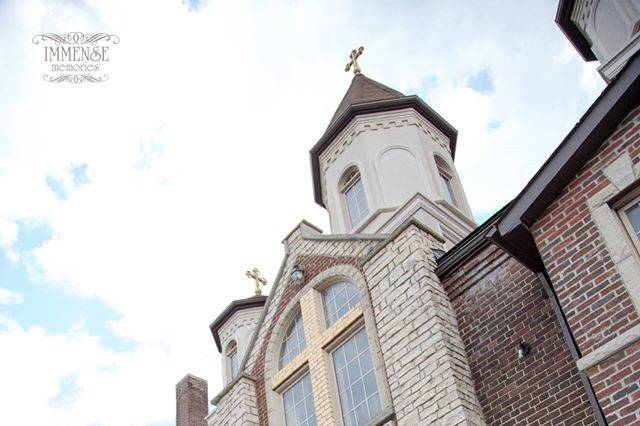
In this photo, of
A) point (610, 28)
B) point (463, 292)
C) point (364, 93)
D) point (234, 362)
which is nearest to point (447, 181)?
point (364, 93)

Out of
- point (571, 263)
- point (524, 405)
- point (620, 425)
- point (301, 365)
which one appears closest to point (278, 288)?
point (301, 365)

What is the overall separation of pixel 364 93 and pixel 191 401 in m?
11.3

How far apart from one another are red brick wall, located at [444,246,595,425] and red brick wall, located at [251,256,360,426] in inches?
118

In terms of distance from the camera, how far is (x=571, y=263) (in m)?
8.72

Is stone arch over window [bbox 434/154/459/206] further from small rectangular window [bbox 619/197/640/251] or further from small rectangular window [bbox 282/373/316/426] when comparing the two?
small rectangular window [bbox 619/197/640/251]

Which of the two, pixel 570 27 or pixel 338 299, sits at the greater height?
pixel 570 27

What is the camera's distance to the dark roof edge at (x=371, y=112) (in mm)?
19391

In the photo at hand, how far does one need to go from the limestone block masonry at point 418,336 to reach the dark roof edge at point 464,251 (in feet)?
0.63

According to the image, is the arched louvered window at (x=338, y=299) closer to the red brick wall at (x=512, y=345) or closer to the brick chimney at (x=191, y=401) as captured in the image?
the red brick wall at (x=512, y=345)

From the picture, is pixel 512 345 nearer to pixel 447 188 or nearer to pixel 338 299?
pixel 338 299

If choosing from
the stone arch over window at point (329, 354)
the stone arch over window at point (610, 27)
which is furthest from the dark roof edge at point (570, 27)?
the stone arch over window at point (329, 354)

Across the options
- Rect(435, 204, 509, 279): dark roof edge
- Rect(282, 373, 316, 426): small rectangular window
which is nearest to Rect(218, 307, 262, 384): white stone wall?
Rect(282, 373, 316, 426): small rectangular window

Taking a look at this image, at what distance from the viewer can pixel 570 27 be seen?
1662cm

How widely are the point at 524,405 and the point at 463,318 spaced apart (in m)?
1.89
